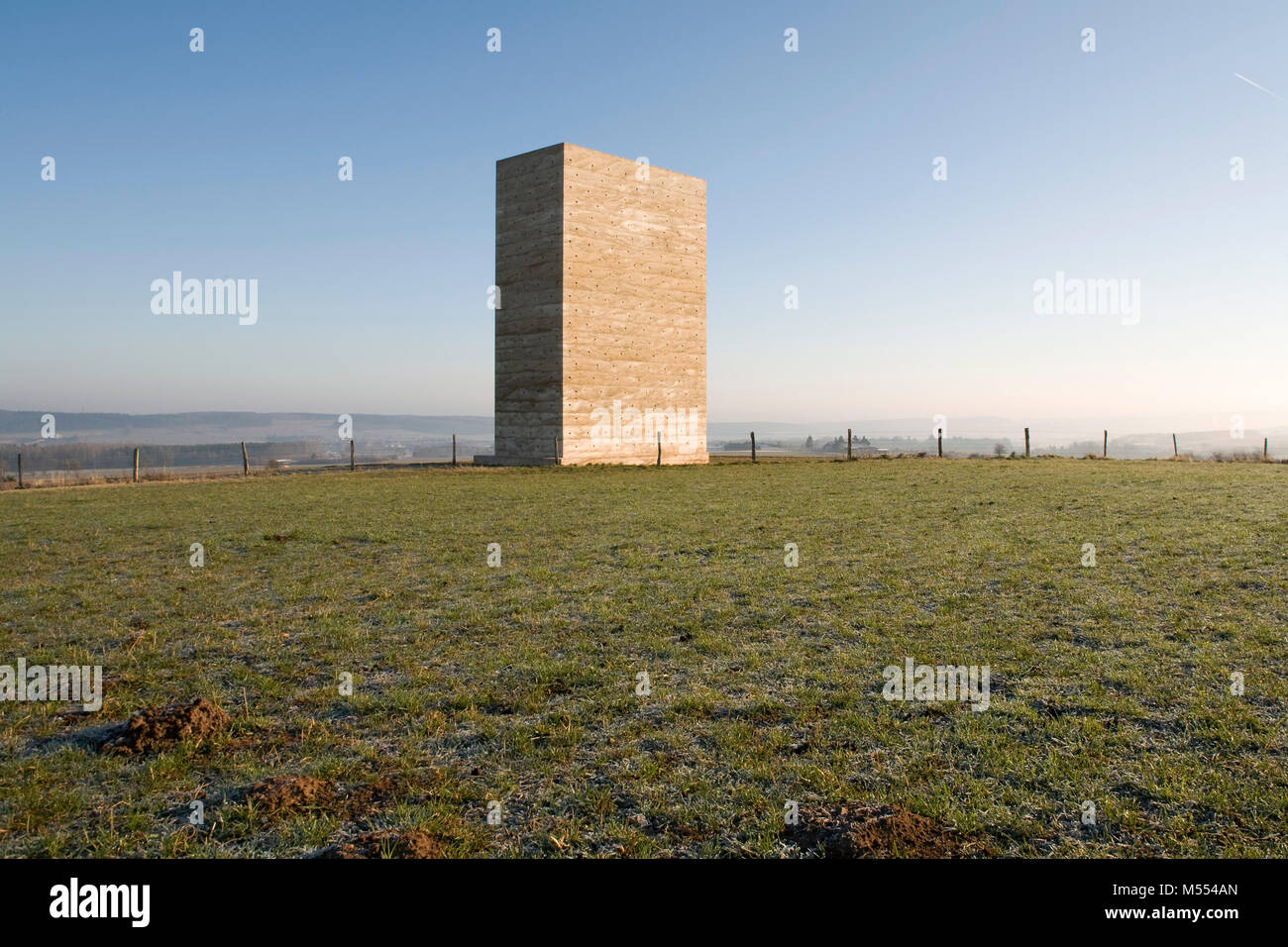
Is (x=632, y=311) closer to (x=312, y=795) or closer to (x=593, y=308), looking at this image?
(x=593, y=308)

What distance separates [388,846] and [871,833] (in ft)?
7.28

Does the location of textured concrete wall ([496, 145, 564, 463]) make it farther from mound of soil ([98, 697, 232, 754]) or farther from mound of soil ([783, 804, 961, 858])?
mound of soil ([783, 804, 961, 858])

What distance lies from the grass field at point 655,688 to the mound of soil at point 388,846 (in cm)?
3

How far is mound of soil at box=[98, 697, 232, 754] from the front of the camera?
4613 mm

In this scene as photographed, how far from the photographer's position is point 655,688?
561 centimetres

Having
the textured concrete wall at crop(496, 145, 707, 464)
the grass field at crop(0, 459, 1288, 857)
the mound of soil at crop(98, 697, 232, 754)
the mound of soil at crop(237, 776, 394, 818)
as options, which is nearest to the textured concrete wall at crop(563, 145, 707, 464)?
the textured concrete wall at crop(496, 145, 707, 464)

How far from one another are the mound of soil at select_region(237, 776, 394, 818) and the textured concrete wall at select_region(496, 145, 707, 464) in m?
30.7

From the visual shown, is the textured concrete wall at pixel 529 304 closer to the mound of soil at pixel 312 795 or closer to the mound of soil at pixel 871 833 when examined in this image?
the mound of soil at pixel 312 795

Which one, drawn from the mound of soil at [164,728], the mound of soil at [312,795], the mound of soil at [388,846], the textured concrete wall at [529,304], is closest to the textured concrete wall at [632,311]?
the textured concrete wall at [529,304]

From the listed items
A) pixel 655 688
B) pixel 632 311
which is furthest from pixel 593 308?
pixel 655 688

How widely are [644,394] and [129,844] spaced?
35.2m

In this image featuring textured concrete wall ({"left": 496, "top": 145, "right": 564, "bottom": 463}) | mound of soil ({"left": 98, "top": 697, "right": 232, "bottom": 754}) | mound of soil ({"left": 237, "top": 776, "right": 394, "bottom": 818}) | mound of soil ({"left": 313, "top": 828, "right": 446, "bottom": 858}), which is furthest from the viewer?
textured concrete wall ({"left": 496, "top": 145, "right": 564, "bottom": 463})

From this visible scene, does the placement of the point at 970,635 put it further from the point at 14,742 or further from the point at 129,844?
the point at 14,742

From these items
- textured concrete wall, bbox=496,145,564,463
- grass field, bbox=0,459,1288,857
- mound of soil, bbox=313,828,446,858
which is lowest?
mound of soil, bbox=313,828,446,858
